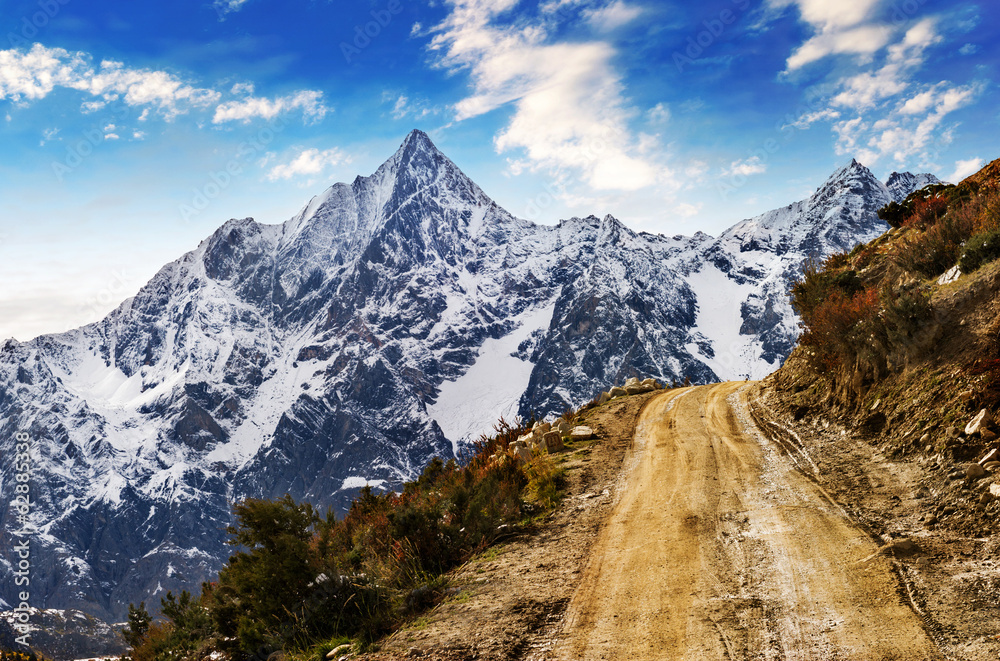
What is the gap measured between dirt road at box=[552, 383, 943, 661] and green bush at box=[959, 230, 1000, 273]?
559cm

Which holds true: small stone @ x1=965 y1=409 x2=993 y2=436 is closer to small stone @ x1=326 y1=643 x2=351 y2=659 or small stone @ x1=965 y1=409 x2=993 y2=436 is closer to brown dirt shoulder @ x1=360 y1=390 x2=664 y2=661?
brown dirt shoulder @ x1=360 y1=390 x2=664 y2=661

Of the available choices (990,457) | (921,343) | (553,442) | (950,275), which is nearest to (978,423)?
(990,457)

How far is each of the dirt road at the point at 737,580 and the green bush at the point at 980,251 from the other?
559 centimetres

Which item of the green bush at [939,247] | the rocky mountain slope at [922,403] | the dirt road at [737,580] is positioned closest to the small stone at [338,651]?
the dirt road at [737,580]

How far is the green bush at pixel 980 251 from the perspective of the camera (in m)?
11.8

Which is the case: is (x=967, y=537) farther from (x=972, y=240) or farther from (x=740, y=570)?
(x=972, y=240)

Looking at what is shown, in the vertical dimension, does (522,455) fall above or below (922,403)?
above

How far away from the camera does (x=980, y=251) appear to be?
12.0m

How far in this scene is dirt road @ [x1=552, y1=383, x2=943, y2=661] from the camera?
5902 millimetres

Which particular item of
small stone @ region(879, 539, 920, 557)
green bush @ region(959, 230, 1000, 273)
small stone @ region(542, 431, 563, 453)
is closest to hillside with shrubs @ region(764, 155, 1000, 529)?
green bush @ region(959, 230, 1000, 273)

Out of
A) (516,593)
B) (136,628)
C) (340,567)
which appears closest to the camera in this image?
(516,593)

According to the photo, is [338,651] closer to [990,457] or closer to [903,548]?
[903,548]

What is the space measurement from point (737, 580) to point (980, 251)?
947 cm

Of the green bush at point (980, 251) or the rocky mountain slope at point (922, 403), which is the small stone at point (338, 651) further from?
the green bush at point (980, 251)
